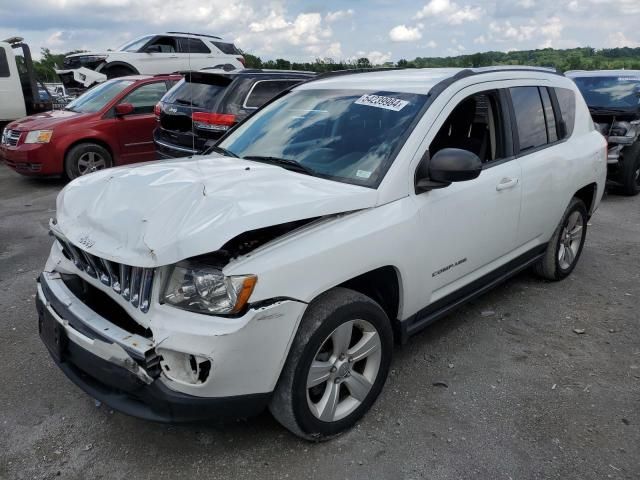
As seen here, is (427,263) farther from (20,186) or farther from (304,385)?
(20,186)

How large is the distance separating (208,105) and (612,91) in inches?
255

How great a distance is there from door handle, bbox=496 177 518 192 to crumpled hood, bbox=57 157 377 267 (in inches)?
45.1

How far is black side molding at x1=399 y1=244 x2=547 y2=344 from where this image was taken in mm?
3117

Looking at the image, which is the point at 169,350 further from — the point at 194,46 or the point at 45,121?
the point at 194,46

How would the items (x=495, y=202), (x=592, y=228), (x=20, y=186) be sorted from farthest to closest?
1. (x=20, y=186)
2. (x=592, y=228)
3. (x=495, y=202)

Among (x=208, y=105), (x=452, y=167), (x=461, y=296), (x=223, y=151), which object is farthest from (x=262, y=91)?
(x=452, y=167)

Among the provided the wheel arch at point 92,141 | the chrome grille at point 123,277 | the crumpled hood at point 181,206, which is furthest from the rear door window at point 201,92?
the chrome grille at point 123,277

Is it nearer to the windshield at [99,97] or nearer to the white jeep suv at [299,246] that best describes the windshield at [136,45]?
the windshield at [99,97]

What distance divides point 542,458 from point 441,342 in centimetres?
120

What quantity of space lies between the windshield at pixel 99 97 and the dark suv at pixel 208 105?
175 cm

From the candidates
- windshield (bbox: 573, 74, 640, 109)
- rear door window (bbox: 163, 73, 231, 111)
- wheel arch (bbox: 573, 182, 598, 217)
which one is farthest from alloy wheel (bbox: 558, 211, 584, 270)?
windshield (bbox: 573, 74, 640, 109)

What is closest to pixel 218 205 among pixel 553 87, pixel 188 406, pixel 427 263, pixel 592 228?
pixel 188 406

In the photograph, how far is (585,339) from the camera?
3855mm

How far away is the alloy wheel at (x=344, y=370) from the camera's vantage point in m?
2.60
